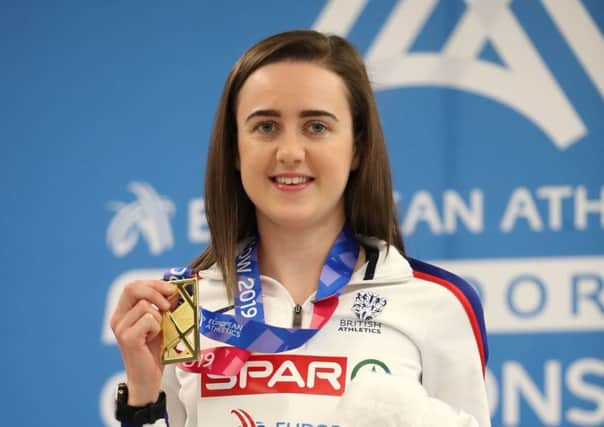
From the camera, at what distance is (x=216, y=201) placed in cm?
154

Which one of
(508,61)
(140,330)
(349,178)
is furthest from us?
(508,61)

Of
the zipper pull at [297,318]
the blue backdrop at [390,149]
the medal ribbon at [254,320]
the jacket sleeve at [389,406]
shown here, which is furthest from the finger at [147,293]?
the blue backdrop at [390,149]

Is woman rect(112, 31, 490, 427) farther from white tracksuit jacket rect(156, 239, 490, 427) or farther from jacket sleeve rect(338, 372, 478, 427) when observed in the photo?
jacket sleeve rect(338, 372, 478, 427)

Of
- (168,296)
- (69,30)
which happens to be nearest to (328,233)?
(168,296)

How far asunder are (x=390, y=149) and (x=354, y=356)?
1417mm

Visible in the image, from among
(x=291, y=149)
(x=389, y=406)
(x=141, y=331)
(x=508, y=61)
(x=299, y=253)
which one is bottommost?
(x=389, y=406)

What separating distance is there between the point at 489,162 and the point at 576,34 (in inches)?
18.4

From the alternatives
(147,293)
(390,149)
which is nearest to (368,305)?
(147,293)

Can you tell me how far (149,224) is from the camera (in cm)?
285

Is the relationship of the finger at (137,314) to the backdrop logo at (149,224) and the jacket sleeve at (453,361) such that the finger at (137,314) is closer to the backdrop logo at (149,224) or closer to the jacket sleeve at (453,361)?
the jacket sleeve at (453,361)

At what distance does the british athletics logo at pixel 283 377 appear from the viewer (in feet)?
4.62

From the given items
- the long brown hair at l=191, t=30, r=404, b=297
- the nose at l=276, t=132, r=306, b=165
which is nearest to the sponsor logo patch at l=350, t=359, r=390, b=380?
the long brown hair at l=191, t=30, r=404, b=297

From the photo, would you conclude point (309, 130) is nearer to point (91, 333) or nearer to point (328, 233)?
point (328, 233)

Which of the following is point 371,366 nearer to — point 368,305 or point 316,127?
point 368,305
